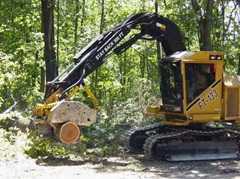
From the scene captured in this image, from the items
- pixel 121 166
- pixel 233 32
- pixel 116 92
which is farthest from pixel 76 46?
pixel 121 166

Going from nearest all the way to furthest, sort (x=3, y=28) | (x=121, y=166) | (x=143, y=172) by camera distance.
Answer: (x=143, y=172) → (x=121, y=166) → (x=3, y=28)

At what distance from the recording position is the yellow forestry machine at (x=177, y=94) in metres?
12.9

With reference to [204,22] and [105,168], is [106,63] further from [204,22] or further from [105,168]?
[105,168]

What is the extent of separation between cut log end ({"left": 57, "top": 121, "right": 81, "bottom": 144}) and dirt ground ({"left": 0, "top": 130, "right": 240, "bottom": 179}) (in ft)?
2.01

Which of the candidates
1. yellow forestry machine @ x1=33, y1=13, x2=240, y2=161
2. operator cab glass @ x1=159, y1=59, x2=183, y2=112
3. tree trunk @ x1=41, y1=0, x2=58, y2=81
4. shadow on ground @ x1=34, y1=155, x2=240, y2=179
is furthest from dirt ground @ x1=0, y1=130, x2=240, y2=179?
tree trunk @ x1=41, y1=0, x2=58, y2=81

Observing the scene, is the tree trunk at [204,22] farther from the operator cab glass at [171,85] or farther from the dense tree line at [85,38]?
the operator cab glass at [171,85]

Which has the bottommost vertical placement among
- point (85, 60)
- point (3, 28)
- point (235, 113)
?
point (235, 113)

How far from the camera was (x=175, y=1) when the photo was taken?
2562cm

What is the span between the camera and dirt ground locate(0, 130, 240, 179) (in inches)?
425

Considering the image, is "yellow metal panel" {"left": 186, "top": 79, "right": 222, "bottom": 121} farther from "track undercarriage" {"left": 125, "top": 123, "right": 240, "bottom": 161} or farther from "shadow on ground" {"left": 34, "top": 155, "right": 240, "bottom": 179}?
"shadow on ground" {"left": 34, "top": 155, "right": 240, "bottom": 179}

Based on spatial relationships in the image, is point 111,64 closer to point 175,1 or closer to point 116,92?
point 116,92

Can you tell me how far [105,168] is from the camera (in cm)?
1176

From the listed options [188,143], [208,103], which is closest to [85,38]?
[208,103]

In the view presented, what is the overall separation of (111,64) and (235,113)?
19.2m
